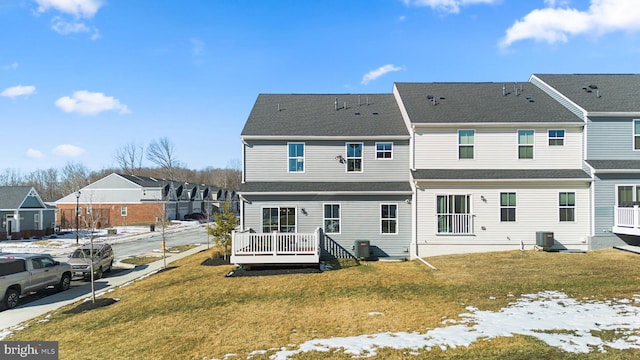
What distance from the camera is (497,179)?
1703 cm

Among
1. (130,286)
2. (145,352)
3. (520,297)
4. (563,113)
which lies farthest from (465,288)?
(130,286)

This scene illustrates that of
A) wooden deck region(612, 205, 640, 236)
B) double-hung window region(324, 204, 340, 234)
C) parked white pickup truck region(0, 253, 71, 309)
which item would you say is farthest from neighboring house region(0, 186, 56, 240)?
wooden deck region(612, 205, 640, 236)

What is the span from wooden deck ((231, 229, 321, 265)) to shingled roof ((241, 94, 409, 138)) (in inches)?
210

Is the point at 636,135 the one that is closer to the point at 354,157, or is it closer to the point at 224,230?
the point at 354,157

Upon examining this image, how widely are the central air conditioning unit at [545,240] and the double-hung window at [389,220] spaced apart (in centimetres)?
634

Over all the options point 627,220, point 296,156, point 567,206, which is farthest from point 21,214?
point 627,220

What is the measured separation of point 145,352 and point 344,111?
1572cm

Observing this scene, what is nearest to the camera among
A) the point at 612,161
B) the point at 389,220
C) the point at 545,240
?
the point at 545,240

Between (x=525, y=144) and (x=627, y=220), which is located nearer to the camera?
(x=627, y=220)

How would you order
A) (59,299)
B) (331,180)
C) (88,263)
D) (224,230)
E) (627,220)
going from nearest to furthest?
(59,299) → (627,220) → (88,263) → (331,180) → (224,230)

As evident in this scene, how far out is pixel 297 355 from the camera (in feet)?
24.4

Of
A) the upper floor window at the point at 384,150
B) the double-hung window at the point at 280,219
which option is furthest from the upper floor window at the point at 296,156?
the upper floor window at the point at 384,150

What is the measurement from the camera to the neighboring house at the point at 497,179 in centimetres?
1725

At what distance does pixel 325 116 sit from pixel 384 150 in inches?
155
